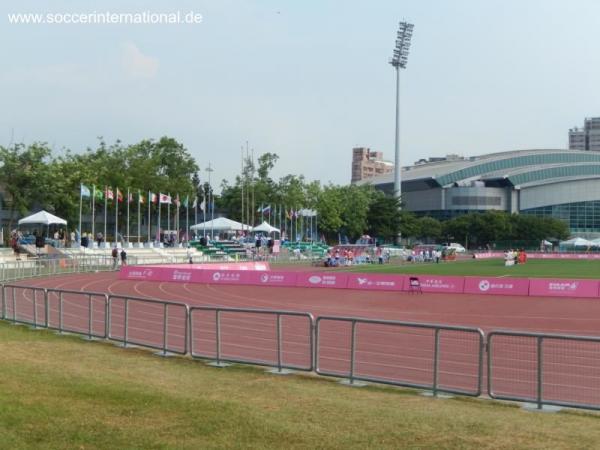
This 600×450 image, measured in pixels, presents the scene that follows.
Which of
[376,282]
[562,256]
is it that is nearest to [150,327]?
[376,282]

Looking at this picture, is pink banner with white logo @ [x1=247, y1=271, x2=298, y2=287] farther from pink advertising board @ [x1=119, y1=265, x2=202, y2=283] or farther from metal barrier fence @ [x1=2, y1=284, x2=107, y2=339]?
metal barrier fence @ [x1=2, y1=284, x2=107, y2=339]

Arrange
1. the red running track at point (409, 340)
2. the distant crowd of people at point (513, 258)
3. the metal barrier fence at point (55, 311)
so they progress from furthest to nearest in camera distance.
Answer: the distant crowd of people at point (513, 258) < the metal barrier fence at point (55, 311) < the red running track at point (409, 340)

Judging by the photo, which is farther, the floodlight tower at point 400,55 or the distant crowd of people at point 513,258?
the floodlight tower at point 400,55

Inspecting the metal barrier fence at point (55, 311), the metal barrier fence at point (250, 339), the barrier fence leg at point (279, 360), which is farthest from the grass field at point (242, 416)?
the metal barrier fence at point (55, 311)

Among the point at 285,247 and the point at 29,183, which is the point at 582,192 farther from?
the point at 29,183

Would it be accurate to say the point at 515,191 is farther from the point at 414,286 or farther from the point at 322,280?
the point at 414,286

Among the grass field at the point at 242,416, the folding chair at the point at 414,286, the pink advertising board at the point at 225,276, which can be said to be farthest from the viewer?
the pink advertising board at the point at 225,276

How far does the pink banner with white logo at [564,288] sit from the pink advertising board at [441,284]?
3.31 meters

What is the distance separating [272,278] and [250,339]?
26505 mm

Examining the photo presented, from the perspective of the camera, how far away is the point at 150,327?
19281 millimetres

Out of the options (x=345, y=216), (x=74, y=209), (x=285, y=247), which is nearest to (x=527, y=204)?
(x=345, y=216)

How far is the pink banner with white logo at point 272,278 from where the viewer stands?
4116cm

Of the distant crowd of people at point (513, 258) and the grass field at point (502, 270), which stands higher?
the distant crowd of people at point (513, 258)

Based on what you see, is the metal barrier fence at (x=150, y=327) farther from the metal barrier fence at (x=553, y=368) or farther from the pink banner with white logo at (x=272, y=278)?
the pink banner with white logo at (x=272, y=278)
